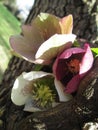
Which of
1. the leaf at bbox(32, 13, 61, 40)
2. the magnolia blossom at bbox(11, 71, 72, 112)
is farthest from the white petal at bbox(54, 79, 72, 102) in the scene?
the leaf at bbox(32, 13, 61, 40)

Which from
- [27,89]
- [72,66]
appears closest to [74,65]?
[72,66]

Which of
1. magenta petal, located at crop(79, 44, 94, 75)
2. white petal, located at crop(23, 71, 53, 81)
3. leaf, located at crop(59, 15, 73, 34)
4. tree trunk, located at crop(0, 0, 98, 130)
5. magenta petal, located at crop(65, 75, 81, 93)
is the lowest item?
tree trunk, located at crop(0, 0, 98, 130)

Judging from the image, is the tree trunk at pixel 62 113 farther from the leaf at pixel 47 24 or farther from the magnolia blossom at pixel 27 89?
the leaf at pixel 47 24

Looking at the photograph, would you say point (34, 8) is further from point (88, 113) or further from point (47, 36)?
point (88, 113)

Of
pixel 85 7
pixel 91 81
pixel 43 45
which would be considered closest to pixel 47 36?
pixel 43 45

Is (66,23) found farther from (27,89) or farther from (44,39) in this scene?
(27,89)

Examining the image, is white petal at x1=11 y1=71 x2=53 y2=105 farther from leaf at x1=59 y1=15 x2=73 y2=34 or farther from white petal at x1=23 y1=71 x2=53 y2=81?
leaf at x1=59 y1=15 x2=73 y2=34
